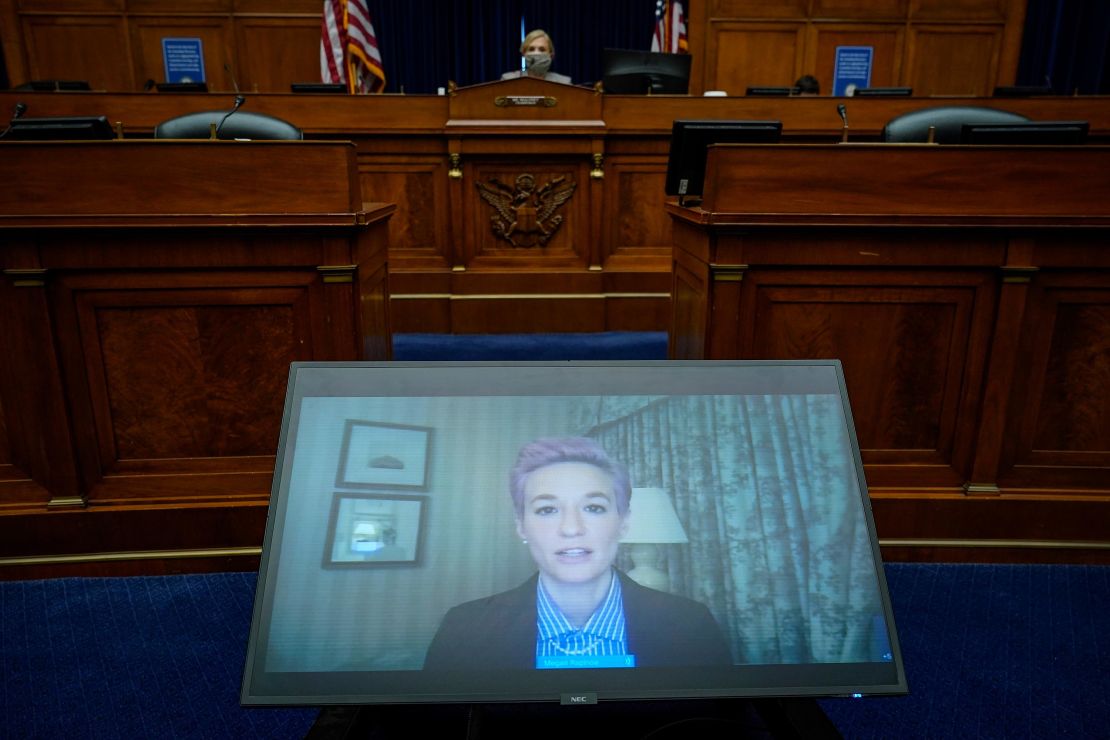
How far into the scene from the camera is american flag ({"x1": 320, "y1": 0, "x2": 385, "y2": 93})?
5238 millimetres

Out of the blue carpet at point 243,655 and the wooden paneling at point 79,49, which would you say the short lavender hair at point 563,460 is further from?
the wooden paneling at point 79,49

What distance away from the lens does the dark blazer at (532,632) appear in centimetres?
85

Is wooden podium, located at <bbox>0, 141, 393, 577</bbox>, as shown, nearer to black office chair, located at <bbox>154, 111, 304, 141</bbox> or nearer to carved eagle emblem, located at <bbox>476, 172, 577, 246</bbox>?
black office chair, located at <bbox>154, 111, 304, 141</bbox>

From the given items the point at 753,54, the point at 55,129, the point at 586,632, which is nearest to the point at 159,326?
the point at 55,129

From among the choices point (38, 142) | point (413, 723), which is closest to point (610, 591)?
point (413, 723)

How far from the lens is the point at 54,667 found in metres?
1.48

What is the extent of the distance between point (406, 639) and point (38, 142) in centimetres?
146

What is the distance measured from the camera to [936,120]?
249 centimetres

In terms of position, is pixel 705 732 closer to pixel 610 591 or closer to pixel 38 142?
pixel 610 591

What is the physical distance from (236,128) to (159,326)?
1063 mm

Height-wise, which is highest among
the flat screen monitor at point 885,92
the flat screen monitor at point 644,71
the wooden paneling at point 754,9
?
the wooden paneling at point 754,9

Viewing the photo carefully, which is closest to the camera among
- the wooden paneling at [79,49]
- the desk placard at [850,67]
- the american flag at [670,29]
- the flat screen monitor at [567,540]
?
the flat screen monitor at [567,540]

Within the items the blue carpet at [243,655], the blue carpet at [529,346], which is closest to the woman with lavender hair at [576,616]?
the blue carpet at [243,655]

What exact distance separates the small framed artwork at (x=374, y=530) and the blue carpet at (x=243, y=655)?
0.65 m
